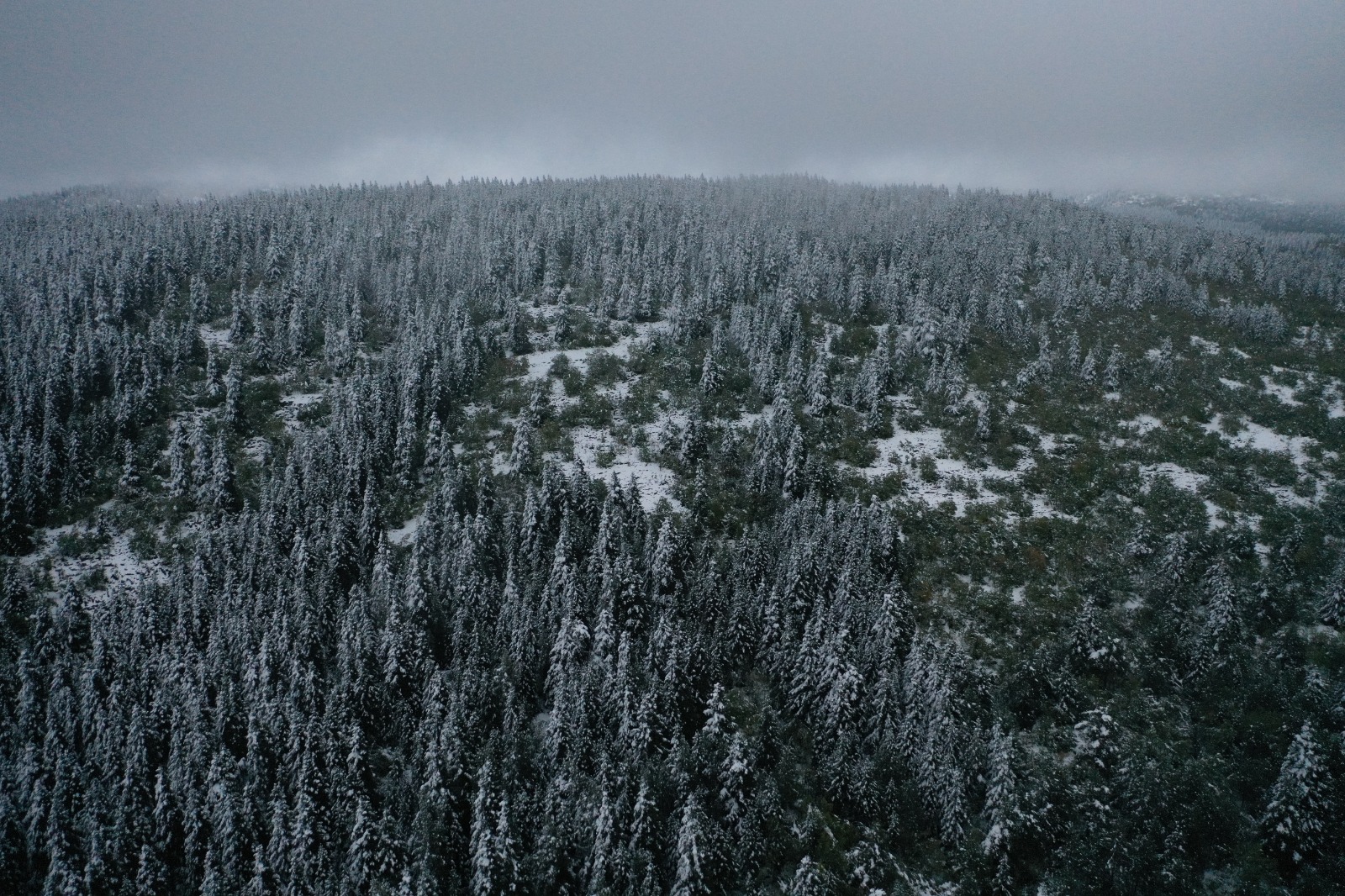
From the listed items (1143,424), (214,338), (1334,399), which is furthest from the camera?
(214,338)

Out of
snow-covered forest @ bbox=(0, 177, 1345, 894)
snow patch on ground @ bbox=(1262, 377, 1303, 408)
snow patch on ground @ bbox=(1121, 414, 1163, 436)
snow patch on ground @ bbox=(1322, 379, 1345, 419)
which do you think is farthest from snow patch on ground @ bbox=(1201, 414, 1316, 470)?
snow patch on ground @ bbox=(1262, 377, 1303, 408)

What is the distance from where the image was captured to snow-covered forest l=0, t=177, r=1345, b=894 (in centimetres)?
3622

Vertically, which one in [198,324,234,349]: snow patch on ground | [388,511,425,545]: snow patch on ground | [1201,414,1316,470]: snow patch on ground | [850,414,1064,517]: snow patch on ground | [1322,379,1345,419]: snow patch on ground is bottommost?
[388,511,425,545]: snow patch on ground

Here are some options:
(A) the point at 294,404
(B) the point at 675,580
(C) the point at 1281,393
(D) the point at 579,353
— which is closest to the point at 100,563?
(A) the point at 294,404

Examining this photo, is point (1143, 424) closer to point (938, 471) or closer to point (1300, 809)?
point (938, 471)

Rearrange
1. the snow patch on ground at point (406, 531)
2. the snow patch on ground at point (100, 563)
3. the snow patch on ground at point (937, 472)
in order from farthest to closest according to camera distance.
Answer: the snow patch on ground at point (937, 472), the snow patch on ground at point (406, 531), the snow patch on ground at point (100, 563)

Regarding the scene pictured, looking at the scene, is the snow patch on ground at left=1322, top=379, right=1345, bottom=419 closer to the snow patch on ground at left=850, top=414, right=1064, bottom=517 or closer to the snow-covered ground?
the snow-covered ground

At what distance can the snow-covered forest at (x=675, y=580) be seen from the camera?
119 feet

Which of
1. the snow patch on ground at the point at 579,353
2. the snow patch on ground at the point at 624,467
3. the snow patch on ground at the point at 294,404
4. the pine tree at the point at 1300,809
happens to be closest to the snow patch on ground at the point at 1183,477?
the pine tree at the point at 1300,809

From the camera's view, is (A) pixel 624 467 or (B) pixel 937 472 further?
(A) pixel 624 467

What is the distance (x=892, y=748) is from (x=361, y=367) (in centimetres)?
8743

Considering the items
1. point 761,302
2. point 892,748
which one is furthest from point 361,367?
point 892,748

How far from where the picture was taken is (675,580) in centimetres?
5603

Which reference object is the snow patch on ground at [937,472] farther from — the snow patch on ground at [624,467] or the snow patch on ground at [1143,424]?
the snow patch on ground at [624,467]
